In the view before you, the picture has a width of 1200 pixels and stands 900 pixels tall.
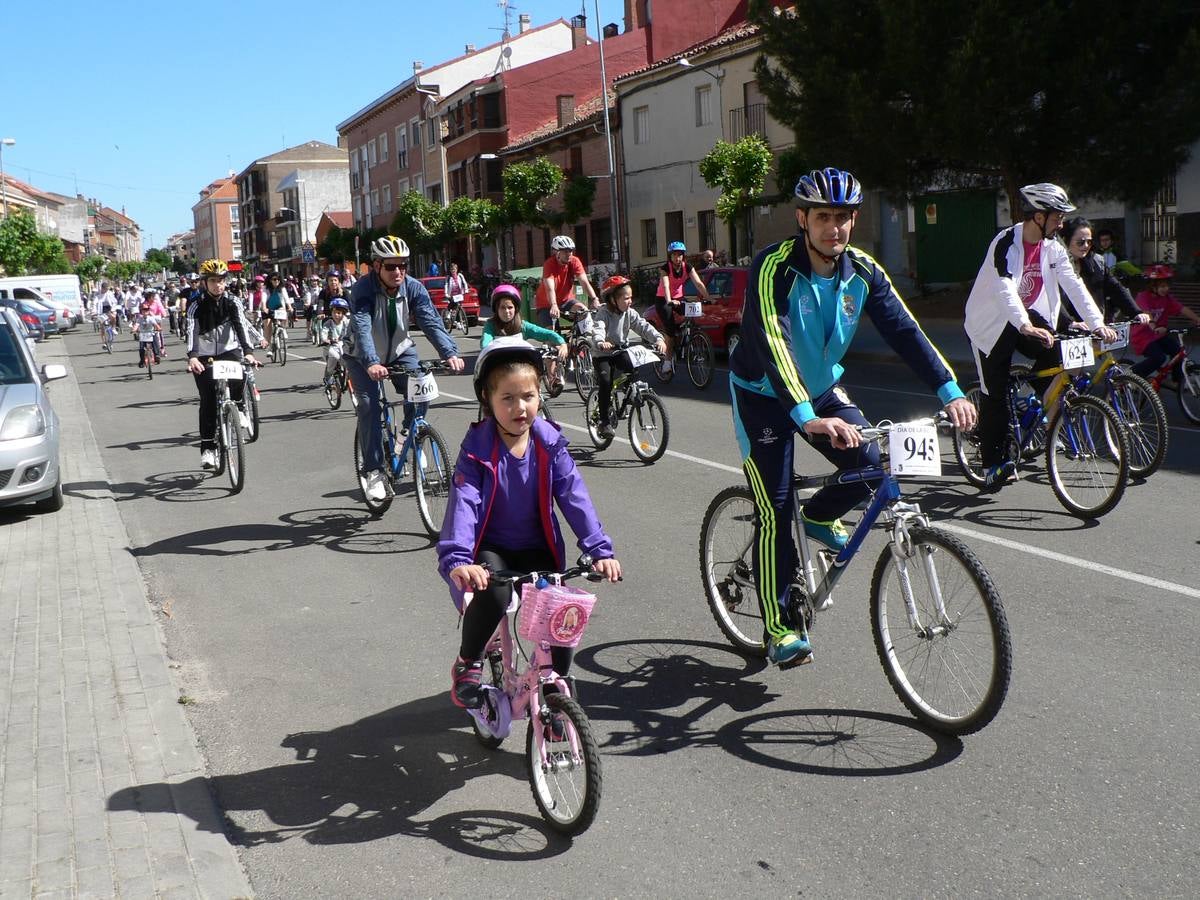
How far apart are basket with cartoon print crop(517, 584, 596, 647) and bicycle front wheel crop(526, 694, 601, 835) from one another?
0.58ft

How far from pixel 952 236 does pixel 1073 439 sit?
2250cm

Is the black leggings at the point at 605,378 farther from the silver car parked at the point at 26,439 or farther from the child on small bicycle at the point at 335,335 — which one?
the child on small bicycle at the point at 335,335

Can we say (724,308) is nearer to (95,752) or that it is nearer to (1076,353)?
(1076,353)

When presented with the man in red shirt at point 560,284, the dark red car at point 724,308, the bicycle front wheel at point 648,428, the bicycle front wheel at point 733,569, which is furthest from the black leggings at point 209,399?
the dark red car at point 724,308

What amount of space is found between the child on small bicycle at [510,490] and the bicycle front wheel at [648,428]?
6.58 meters

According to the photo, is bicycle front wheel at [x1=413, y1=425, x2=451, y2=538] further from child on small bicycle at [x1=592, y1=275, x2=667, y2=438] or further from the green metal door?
the green metal door

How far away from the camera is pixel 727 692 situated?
4965 millimetres

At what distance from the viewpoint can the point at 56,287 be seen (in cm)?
5319

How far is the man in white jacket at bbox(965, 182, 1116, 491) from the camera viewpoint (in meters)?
7.67

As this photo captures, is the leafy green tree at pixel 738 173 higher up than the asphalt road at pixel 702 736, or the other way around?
the leafy green tree at pixel 738 173

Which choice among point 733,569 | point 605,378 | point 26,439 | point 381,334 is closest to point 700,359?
point 605,378

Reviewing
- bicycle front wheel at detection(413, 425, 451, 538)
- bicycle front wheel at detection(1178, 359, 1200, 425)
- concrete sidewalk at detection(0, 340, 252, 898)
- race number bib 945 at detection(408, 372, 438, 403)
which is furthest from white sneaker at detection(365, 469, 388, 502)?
bicycle front wheel at detection(1178, 359, 1200, 425)

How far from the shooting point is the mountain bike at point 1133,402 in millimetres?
8266

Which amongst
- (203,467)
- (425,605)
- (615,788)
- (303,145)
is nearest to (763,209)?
(203,467)
